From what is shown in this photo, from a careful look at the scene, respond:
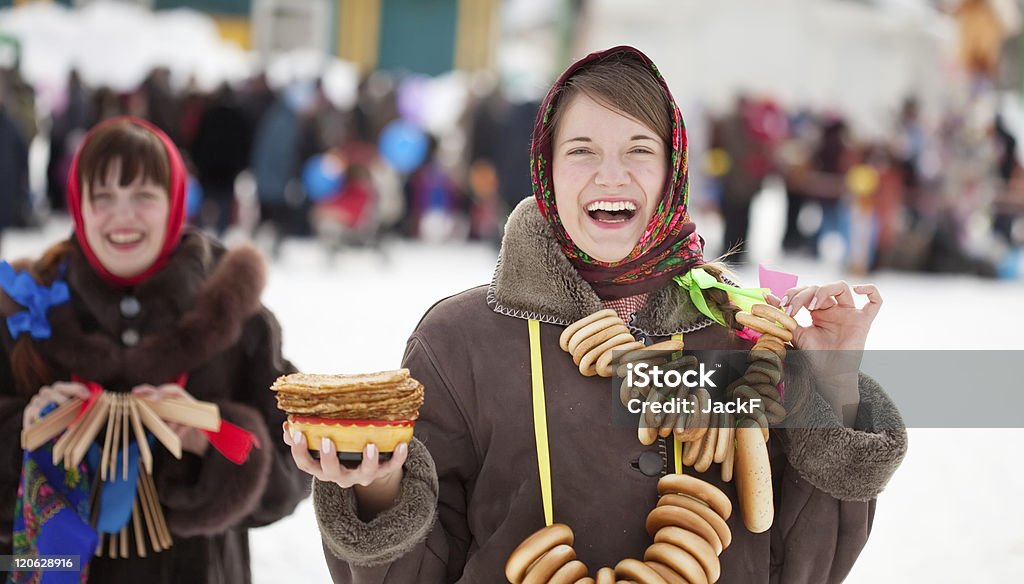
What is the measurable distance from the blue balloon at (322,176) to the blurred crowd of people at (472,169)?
26 mm

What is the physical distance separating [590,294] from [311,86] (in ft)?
43.7

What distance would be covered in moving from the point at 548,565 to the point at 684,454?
0.30m

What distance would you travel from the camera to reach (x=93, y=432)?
7.46 ft

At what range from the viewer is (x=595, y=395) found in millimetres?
1751

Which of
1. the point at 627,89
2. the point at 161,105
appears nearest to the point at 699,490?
the point at 627,89

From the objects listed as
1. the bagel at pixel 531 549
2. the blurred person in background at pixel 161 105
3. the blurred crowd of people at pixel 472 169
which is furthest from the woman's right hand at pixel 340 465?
the blurred person in background at pixel 161 105

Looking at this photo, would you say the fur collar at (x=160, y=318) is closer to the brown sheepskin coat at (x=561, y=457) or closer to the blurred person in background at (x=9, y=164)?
the brown sheepskin coat at (x=561, y=457)

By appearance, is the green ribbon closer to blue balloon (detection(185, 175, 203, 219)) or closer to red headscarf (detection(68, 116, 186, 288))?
red headscarf (detection(68, 116, 186, 288))

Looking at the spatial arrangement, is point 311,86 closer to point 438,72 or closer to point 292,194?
point 292,194

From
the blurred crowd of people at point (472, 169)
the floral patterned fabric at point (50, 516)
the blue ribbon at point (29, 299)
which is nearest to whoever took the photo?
the floral patterned fabric at point (50, 516)

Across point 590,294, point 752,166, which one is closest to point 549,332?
point 590,294

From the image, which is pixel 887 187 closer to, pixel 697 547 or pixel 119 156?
→ pixel 119 156

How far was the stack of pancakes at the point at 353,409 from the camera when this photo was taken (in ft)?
5.11

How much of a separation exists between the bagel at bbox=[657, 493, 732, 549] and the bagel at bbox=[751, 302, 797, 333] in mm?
325
